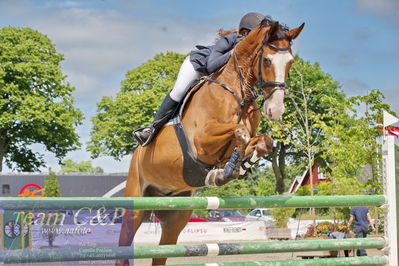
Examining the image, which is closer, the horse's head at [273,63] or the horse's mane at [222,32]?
the horse's head at [273,63]

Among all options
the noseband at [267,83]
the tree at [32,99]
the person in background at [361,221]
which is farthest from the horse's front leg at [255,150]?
the tree at [32,99]

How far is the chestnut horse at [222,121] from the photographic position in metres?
4.29

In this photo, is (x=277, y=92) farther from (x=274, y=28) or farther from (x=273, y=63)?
(x=274, y=28)

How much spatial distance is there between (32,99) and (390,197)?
2666 centimetres

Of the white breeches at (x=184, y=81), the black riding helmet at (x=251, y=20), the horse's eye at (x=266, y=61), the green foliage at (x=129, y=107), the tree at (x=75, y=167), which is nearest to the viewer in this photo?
the horse's eye at (x=266, y=61)

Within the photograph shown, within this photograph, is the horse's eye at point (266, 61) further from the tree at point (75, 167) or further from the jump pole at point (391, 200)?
the tree at point (75, 167)

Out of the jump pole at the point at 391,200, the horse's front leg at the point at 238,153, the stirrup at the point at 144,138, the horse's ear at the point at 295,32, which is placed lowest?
the jump pole at the point at 391,200

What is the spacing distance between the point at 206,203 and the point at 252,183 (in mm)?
55878

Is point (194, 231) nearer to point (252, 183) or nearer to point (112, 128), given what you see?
point (112, 128)

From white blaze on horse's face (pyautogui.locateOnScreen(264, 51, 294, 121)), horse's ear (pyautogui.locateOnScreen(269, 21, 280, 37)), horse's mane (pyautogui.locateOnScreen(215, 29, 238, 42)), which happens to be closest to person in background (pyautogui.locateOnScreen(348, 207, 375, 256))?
horse's mane (pyautogui.locateOnScreen(215, 29, 238, 42))

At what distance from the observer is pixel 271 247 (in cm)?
400

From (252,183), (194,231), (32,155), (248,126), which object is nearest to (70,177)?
(32,155)

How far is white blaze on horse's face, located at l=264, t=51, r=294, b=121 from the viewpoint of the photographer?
14.0 ft

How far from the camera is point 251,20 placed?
16.8 ft
